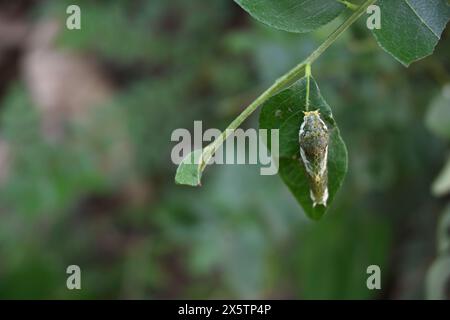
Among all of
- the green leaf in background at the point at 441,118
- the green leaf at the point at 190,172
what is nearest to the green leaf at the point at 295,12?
the green leaf at the point at 190,172

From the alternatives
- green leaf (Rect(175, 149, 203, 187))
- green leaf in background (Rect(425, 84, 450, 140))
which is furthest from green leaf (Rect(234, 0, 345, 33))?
green leaf in background (Rect(425, 84, 450, 140))

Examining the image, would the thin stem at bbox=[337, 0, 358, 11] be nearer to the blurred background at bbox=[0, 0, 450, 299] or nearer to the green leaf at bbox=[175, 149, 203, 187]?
the green leaf at bbox=[175, 149, 203, 187]

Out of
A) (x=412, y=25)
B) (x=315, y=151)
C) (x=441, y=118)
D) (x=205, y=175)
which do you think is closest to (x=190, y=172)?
(x=315, y=151)

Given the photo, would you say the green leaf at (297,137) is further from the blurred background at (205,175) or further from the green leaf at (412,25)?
the blurred background at (205,175)

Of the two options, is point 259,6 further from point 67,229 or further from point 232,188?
point 67,229

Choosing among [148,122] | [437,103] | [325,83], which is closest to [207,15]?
[148,122]
